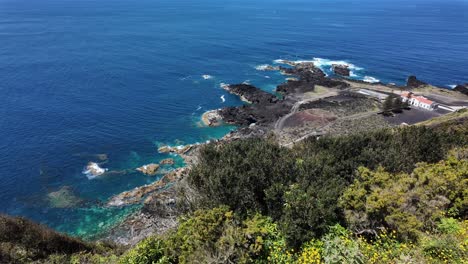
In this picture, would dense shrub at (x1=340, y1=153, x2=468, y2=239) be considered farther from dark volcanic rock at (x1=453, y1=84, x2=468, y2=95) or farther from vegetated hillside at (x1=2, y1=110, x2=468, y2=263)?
dark volcanic rock at (x1=453, y1=84, x2=468, y2=95)

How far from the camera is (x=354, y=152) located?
25.9 meters

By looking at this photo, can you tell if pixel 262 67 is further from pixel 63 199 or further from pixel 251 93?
pixel 63 199

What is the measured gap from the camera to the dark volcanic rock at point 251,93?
69.6m

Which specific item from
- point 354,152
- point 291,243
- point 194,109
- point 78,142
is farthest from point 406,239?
point 194,109

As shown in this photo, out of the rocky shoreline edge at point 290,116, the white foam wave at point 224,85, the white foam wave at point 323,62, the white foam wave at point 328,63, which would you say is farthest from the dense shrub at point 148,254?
the white foam wave at point 328,63

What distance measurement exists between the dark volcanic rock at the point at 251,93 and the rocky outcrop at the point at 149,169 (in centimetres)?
3201

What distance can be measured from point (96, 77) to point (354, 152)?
73.4 m

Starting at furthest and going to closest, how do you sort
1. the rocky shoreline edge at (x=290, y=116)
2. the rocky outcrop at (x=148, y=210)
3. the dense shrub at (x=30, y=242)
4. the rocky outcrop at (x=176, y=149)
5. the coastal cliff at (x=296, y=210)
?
the rocky outcrop at (x=176, y=149) < the rocky shoreline edge at (x=290, y=116) < the rocky outcrop at (x=148, y=210) < the dense shrub at (x=30, y=242) < the coastal cliff at (x=296, y=210)

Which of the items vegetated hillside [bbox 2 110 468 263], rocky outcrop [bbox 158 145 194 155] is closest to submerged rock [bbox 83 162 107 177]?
rocky outcrop [bbox 158 145 194 155]

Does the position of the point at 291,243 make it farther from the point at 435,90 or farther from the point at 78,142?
the point at 435,90

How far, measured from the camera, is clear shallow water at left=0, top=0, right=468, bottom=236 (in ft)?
141

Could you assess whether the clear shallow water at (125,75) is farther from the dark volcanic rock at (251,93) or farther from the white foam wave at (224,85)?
the dark volcanic rock at (251,93)

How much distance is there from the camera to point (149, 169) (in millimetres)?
45500

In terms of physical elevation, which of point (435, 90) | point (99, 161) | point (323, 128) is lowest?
point (99, 161)
